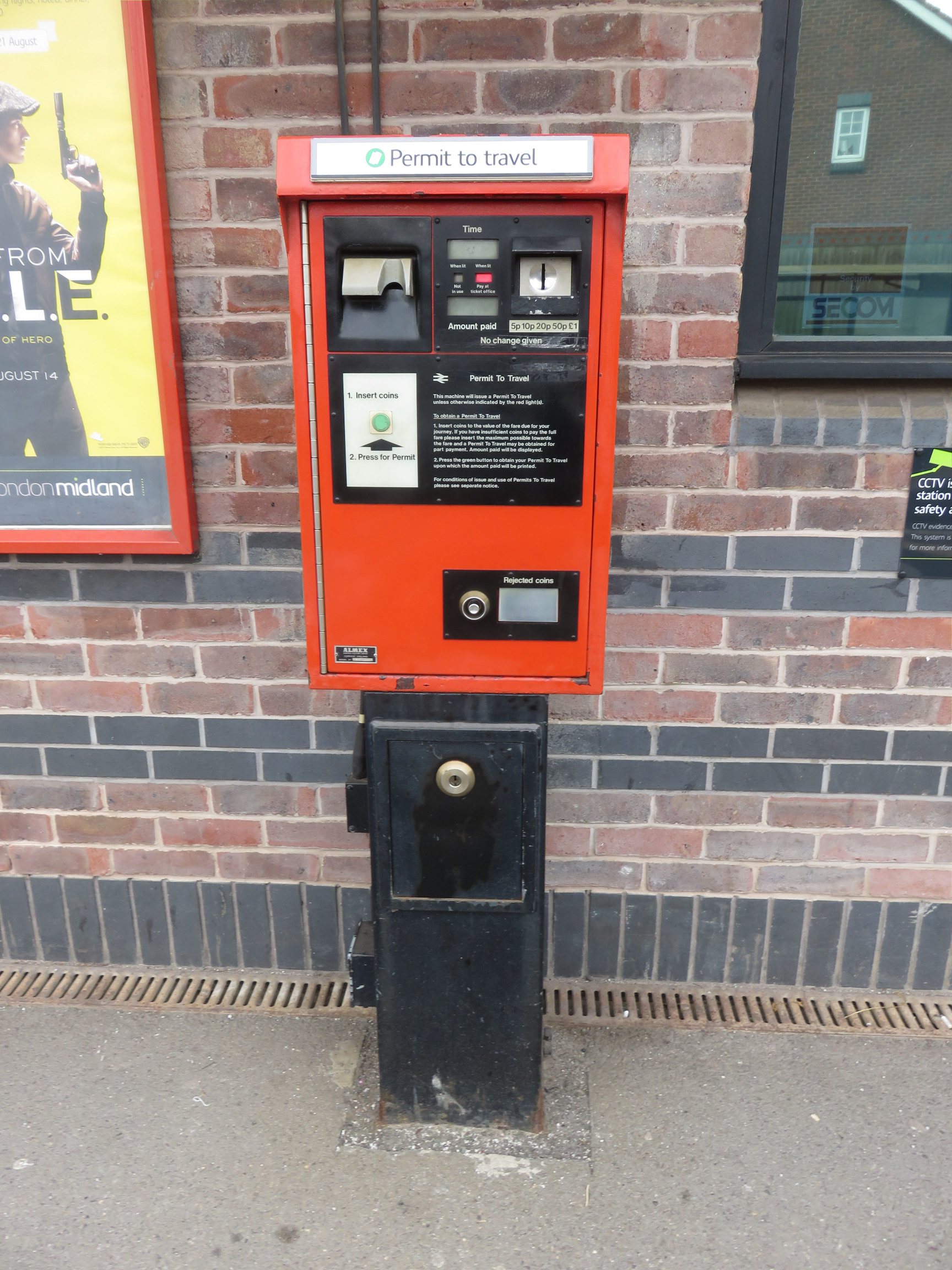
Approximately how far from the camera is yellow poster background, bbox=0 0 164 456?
2.24 metres

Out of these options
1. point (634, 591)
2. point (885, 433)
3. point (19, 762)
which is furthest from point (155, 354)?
point (885, 433)

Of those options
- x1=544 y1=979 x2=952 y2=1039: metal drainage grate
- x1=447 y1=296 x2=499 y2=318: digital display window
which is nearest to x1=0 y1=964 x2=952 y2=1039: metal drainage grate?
x1=544 y1=979 x2=952 y2=1039: metal drainage grate

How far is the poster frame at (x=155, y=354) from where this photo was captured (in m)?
2.23

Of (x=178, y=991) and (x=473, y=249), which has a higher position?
(x=473, y=249)

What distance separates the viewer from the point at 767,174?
91.5 inches

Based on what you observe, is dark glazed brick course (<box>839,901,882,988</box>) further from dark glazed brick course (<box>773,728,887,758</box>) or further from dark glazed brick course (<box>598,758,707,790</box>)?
dark glazed brick course (<box>598,758,707,790</box>)

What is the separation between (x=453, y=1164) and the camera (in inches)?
87.0

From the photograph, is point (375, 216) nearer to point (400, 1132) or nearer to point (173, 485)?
point (173, 485)

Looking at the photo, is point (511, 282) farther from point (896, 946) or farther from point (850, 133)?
point (896, 946)

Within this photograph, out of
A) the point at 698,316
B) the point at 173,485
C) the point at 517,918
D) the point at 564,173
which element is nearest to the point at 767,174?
the point at 698,316

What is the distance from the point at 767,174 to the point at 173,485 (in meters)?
1.78

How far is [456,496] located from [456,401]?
19 centimetres

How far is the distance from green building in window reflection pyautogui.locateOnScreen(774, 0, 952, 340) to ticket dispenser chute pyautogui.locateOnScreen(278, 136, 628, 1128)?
105cm

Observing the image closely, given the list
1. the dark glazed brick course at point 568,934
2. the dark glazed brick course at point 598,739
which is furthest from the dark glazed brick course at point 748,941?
the dark glazed brick course at point 598,739
